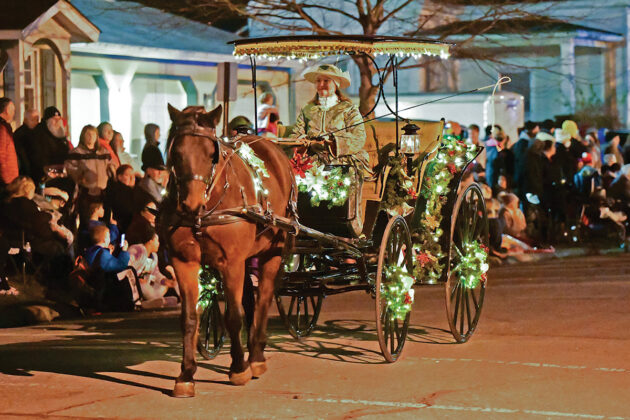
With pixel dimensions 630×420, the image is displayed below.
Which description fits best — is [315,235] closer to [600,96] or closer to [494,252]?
[494,252]

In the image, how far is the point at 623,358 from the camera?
1070cm

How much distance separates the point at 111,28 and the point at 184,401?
14.9 meters

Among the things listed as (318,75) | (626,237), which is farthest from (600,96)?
(318,75)

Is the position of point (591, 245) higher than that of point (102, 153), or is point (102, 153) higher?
point (102, 153)

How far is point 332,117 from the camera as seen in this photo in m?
11.6

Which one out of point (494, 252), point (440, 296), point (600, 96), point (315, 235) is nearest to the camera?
point (315, 235)

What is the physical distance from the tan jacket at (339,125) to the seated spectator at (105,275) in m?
3.37

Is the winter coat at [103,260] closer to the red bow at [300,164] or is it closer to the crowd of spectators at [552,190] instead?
the red bow at [300,164]

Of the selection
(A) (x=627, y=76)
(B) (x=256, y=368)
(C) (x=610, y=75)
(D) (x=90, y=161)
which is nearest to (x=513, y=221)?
(D) (x=90, y=161)

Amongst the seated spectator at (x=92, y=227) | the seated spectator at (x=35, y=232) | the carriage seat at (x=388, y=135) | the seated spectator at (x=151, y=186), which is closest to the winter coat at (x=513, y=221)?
the seated spectator at (x=151, y=186)

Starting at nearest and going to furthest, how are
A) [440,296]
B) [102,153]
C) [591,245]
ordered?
[440,296] → [102,153] → [591,245]

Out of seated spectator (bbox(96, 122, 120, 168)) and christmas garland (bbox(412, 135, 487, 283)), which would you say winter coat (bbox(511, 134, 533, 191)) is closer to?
seated spectator (bbox(96, 122, 120, 168))

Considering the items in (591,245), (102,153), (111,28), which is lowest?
(591,245)

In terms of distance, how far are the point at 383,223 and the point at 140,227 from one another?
4.78 m
